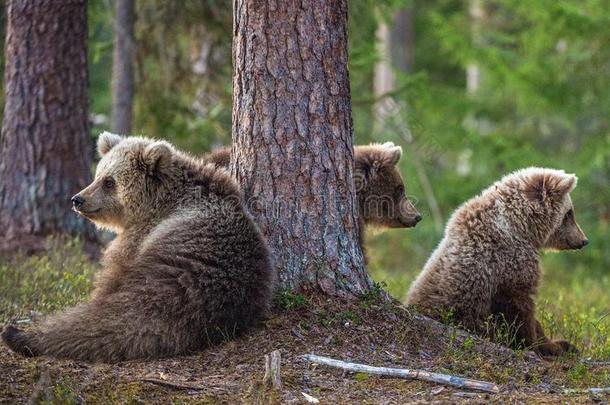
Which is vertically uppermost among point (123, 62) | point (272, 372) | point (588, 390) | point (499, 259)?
point (123, 62)

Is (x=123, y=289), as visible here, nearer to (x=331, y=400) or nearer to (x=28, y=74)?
(x=331, y=400)

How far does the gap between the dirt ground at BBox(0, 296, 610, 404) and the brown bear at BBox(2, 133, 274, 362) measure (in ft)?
0.48

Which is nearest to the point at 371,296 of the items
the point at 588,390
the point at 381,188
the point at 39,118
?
the point at 588,390

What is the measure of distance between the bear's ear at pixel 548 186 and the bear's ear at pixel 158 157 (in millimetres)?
3546

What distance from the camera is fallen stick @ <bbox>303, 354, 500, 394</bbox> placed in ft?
19.3

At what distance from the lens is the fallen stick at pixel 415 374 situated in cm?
589

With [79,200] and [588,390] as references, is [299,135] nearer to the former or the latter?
[79,200]

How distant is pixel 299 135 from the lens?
7.05 m

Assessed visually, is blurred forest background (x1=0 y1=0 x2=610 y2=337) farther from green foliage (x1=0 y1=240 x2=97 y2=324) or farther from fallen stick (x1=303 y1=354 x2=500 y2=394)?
fallen stick (x1=303 y1=354 x2=500 y2=394)

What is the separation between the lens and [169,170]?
7.41 metres

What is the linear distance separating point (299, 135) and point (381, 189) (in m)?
3.14

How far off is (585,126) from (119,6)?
522 inches

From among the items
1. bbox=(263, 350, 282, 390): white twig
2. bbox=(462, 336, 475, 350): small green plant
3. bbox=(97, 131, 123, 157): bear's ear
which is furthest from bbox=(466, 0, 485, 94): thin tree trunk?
bbox=(263, 350, 282, 390): white twig

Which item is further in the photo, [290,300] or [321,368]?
[290,300]
